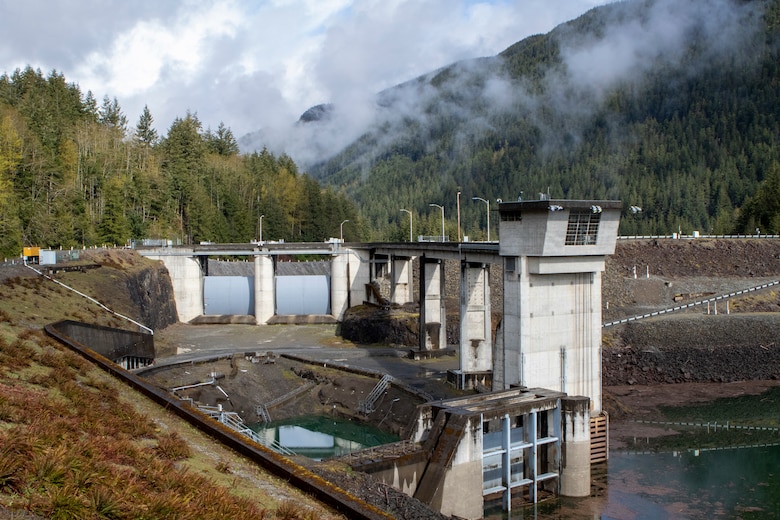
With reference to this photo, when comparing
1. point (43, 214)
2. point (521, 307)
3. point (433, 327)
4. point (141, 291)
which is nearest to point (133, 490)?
point (521, 307)

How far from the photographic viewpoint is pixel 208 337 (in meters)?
81.0

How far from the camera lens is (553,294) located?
44750mm

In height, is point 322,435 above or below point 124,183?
below

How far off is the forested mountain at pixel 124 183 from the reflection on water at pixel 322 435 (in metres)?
40.0

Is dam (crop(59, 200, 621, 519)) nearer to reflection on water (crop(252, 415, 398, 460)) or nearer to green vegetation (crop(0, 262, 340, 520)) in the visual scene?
reflection on water (crop(252, 415, 398, 460))

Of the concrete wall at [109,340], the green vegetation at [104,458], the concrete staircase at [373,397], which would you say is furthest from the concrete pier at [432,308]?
the green vegetation at [104,458]

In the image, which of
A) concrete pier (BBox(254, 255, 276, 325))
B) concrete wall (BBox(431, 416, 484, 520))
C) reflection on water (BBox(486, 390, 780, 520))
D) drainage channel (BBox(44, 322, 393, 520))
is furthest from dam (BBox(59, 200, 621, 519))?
concrete pier (BBox(254, 255, 276, 325))

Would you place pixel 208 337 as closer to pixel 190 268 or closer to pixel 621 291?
pixel 190 268

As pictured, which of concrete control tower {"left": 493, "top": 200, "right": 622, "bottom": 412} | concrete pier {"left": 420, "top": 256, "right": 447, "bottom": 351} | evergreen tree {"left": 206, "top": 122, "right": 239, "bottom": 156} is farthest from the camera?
evergreen tree {"left": 206, "top": 122, "right": 239, "bottom": 156}

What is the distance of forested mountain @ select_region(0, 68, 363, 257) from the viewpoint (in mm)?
86500

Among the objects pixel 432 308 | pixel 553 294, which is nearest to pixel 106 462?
pixel 553 294

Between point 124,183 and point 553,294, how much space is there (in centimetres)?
8486

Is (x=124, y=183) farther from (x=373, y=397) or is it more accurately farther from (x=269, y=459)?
(x=269, y=459)

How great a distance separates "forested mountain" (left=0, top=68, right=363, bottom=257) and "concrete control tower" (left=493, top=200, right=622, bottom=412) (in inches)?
2153
